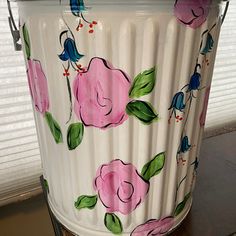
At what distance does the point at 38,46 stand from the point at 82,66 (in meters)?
0.06

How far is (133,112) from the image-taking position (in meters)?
0.32

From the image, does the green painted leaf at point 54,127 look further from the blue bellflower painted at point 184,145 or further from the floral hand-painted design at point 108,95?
the blue bellflower painted at point 184,145

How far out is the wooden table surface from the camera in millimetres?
471

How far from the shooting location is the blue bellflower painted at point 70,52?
30cm

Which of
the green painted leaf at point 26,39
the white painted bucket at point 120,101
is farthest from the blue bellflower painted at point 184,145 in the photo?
the green painted leaf at point 26,39

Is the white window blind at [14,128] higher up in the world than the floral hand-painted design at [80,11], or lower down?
lower down

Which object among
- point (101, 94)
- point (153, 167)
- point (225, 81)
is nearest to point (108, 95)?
point (101, 94)

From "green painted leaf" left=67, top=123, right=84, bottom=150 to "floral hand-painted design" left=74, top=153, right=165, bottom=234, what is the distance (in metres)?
0.04

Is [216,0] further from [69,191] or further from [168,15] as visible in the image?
[69,191]

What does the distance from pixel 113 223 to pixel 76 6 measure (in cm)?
27

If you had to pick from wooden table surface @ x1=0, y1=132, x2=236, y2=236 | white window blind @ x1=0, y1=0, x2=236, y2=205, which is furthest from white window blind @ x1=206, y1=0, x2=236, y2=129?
white window blind @ x1=0, y1=0, x2=236, y2=205

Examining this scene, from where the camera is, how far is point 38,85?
36 centimetres

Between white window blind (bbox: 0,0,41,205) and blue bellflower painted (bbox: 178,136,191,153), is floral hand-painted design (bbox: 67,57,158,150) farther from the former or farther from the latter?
white window blind (bbox: 0,0,41,205)

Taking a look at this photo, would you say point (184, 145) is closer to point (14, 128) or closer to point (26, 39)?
point (26, 39)
